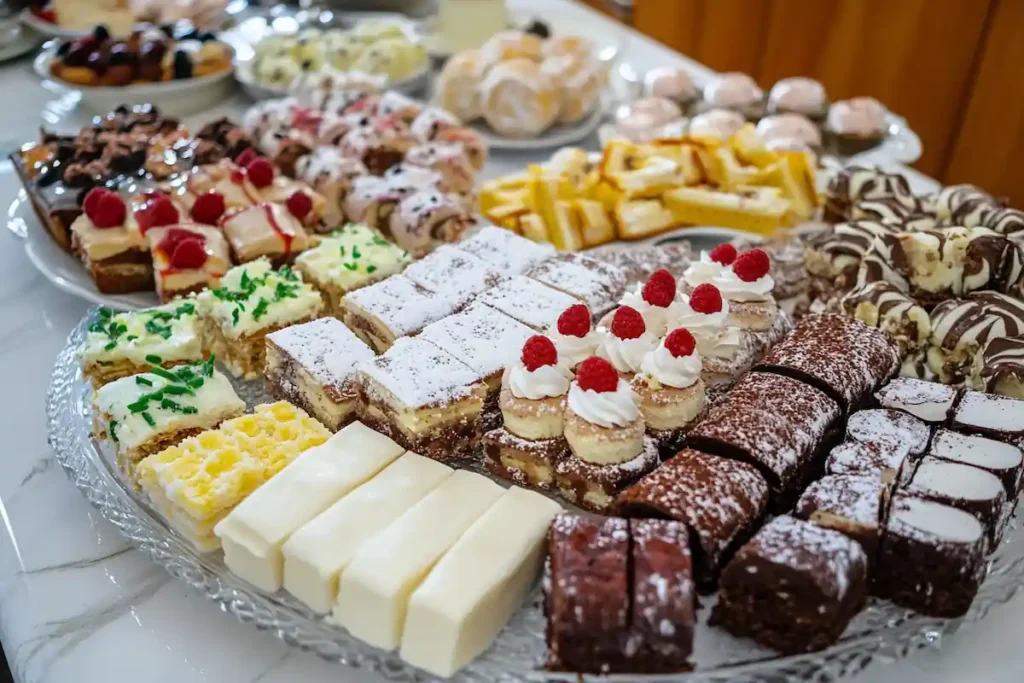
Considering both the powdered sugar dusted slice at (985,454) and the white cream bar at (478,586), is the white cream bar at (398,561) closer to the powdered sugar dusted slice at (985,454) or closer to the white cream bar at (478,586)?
the white cream bar at (478,586)

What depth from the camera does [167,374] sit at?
195 cm

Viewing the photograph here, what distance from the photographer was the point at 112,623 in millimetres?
1618

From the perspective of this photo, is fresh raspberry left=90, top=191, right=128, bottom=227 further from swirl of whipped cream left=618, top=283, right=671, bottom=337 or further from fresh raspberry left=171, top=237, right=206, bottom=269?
swirl of whipped cream left=618, top=283, right=671, bottom=337

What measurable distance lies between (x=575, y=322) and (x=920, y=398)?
75 cm

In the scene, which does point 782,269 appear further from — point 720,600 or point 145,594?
point 145,594

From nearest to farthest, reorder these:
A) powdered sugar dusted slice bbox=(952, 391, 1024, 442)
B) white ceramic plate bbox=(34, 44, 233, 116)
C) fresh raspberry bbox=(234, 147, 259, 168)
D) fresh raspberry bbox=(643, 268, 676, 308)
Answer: powdered sugar dusted slice bbox=(952, 391, 1024, 442) < fresh raspberry bbox=(643, 268, 676, 308) < fresh raspberry bbox=(234, 147, 259, 168) < white ceramic plate bbox=(34, 44, 233, 116)

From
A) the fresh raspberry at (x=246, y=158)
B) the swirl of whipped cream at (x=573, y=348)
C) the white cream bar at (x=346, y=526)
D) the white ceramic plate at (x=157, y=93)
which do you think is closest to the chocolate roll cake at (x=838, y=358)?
the swirl of whipped cream at (x=573, y=348)

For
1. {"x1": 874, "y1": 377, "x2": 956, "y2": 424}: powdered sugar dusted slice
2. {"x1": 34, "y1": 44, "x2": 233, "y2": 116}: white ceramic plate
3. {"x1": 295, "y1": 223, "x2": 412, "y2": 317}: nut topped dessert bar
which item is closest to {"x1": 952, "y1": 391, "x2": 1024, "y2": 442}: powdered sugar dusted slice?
{"x1": 874, "y1": 377, "x2": 956, "y2": 424}: powdered sugar dusted slice

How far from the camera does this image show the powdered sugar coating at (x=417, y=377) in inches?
73.4

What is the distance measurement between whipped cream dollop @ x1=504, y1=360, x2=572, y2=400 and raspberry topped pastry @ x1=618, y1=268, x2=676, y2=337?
0.31 m

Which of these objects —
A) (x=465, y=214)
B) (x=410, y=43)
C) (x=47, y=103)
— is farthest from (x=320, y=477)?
(x=47, y=103)

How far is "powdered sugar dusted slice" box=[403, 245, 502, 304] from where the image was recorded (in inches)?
89.5

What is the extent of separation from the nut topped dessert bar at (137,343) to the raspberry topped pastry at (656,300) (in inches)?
40.8

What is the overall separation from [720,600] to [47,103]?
3395 mm
